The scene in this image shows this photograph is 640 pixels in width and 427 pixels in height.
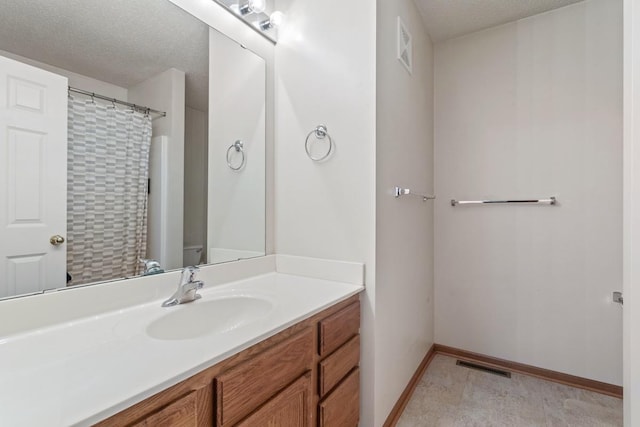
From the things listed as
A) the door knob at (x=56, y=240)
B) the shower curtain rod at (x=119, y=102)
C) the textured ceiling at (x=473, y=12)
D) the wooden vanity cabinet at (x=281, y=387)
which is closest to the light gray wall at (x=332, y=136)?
the wooden vanity cabinet at (x=281, y=387)

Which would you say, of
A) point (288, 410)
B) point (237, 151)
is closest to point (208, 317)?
→ point (288, 410)

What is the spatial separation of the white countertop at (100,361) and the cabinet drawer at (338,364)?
0.24 m

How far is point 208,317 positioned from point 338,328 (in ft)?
1.68

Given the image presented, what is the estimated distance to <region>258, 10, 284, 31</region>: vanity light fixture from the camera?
1.62 metres

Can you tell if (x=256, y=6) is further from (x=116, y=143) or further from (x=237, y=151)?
(x=116, y=143)

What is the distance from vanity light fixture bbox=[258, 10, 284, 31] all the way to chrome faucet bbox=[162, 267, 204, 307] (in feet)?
4.39

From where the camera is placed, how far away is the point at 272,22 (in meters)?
1.63

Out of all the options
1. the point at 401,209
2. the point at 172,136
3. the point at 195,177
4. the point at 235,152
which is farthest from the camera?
the point at 401,209

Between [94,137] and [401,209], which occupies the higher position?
[94,137]

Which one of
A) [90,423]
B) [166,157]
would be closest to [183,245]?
[166,157]

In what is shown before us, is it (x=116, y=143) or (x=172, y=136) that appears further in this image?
(x=172, y=136)

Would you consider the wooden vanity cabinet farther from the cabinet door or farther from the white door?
the white door

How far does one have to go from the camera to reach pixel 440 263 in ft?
7.95

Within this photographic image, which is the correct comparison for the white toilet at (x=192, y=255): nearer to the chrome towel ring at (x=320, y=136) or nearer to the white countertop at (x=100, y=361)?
the white countertop at (x=100, y=361)
